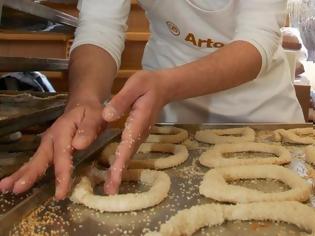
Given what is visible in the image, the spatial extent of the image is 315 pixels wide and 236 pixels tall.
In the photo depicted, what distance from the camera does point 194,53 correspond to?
126cm

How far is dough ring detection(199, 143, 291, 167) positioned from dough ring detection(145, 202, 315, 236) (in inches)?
9.0

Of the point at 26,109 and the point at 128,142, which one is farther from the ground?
the point at 128,142

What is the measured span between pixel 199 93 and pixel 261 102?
0.40 metres

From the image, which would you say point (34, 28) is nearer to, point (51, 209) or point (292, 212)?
point (51, 209)

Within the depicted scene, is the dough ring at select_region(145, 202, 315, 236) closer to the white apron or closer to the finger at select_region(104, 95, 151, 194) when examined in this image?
the finger at select_region(104, 95, 151, 194)

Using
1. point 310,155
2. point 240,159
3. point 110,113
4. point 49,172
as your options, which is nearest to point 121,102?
point 110,113

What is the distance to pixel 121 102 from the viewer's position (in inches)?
28.5

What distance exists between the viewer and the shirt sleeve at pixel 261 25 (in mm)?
1022

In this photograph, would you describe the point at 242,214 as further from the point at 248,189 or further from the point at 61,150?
the point at 61,150

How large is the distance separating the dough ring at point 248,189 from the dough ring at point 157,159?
10 centimetres

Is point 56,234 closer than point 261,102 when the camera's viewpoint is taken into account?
Yes

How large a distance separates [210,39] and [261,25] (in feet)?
0.63

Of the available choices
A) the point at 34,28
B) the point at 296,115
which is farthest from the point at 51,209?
the point at 296,115

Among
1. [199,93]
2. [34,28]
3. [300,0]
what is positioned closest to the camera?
[199,93]
